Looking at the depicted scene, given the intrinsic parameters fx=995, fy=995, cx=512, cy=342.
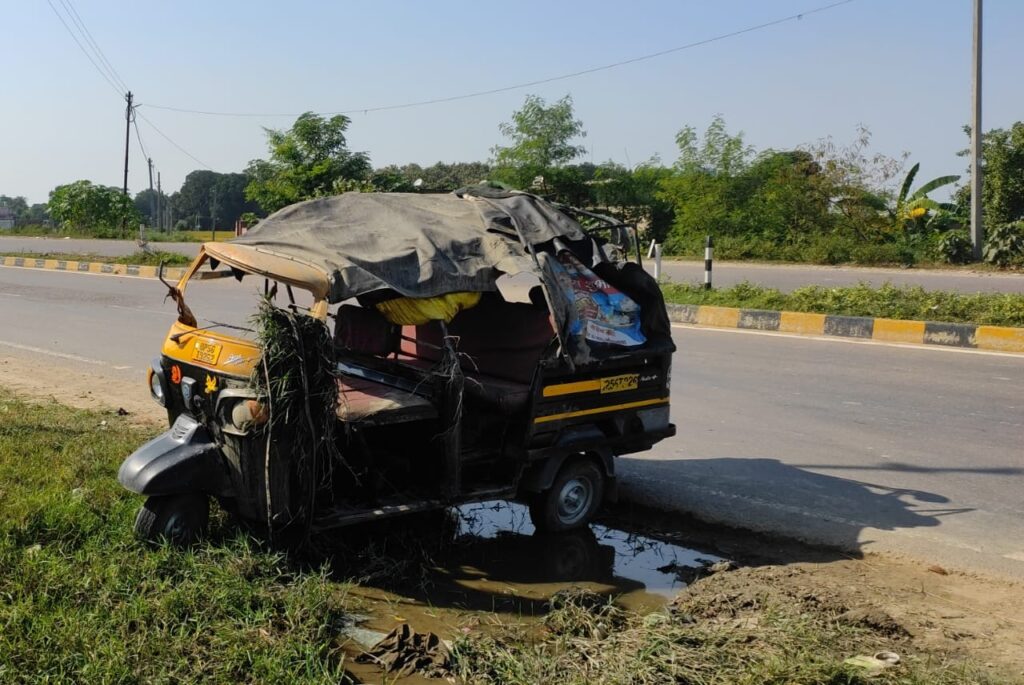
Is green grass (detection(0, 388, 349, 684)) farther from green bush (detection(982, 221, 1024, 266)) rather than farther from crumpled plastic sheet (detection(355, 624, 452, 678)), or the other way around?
green bush (detection(982, 221, 1024, 266))

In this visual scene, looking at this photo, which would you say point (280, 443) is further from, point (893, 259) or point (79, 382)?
point (893, 259)

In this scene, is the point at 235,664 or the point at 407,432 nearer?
the point at 235,664

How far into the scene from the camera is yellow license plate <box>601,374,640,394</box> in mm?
5305

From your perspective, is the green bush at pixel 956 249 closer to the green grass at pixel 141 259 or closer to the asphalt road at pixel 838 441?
the asphalt road at pixel 838 441

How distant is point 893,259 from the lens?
765 inches

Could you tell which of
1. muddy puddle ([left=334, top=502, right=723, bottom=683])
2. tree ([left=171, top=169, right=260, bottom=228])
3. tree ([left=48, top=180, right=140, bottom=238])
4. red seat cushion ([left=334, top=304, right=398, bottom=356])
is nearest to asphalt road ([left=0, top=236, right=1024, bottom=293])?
muddy puddle ([left=334, top=502, right=723, bottom=683])

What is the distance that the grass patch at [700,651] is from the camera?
128 inches

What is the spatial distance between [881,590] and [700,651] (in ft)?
4.88

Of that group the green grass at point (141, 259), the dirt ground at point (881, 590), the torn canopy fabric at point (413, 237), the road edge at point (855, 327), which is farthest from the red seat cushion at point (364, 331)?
the green grass at point (141, 259)

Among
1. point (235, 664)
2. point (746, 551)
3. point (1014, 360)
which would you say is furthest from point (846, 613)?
point (1014, 360)

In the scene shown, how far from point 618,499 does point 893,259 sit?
1529cm

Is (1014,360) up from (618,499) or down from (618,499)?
up

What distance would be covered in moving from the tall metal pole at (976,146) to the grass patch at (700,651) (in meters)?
16.0

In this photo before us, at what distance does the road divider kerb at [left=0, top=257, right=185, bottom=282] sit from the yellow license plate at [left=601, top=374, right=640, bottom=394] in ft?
56.0
